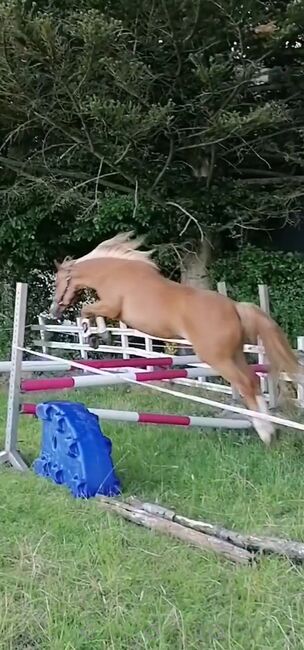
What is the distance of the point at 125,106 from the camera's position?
239 inches

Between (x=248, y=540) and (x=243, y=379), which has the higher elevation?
(x=243, y=379)

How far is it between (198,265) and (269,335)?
4.50 meters

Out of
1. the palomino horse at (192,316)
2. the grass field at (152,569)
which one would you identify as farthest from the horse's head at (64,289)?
the grass field at (152,569)

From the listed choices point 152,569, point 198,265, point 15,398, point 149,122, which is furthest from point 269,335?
point 198,265

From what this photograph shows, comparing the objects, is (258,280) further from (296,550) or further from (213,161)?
(296,550)

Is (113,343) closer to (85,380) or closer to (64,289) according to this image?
(64,289)

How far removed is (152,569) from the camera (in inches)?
102

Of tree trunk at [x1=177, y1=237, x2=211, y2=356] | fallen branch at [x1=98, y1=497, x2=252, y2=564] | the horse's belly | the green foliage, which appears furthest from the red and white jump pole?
tree trunk at [x1=177, y1=237, x2=211, y2=356]

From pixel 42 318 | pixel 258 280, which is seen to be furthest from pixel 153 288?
pixel 42 318

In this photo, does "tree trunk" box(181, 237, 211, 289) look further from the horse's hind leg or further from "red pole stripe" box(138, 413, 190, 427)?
the horse's hind leg

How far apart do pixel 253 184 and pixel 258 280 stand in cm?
105

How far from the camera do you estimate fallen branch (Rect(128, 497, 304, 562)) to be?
261cm

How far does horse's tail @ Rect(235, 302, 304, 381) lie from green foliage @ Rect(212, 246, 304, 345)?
371 centimetres

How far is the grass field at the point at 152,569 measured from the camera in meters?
2.11
